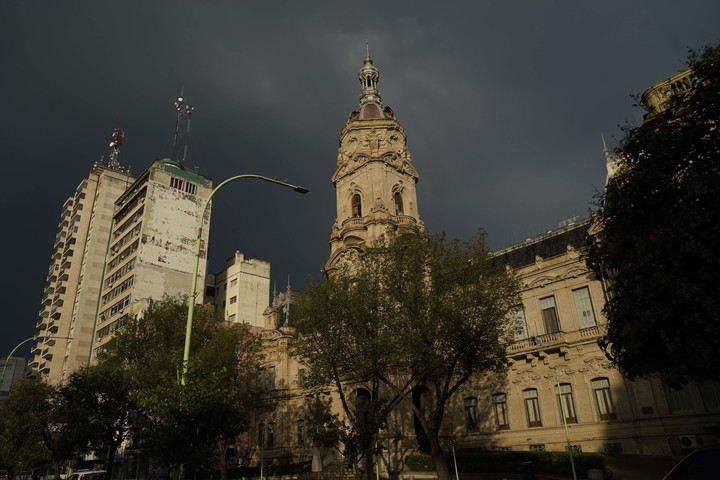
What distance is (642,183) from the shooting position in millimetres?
14406

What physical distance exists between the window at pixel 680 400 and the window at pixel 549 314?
7378 millimetres

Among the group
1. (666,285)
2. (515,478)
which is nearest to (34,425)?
(515,478)

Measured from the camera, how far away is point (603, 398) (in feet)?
98.0

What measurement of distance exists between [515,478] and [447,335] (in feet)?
25.3

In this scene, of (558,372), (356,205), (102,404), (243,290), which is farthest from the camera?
(243,290)

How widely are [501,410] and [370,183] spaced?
836 inches

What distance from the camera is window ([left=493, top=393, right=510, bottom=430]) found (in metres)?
33.7

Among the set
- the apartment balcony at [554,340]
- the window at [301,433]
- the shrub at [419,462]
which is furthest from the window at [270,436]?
the apartment balcony at [554,340]

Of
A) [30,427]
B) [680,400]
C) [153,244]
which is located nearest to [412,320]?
[680,400]

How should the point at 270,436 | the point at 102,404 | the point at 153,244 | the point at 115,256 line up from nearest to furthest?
the point at 102,404
the point at 270,436
the point at 153,244
the point at 115,256

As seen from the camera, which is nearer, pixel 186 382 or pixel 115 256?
pixel 186 382

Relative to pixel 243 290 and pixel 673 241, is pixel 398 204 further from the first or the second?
pixel 243 290

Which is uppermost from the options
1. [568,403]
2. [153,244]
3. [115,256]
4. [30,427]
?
[115,256]

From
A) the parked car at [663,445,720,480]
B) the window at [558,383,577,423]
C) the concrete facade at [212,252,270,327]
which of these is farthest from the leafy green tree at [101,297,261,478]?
the concrete facade at [212,252,270,327]
